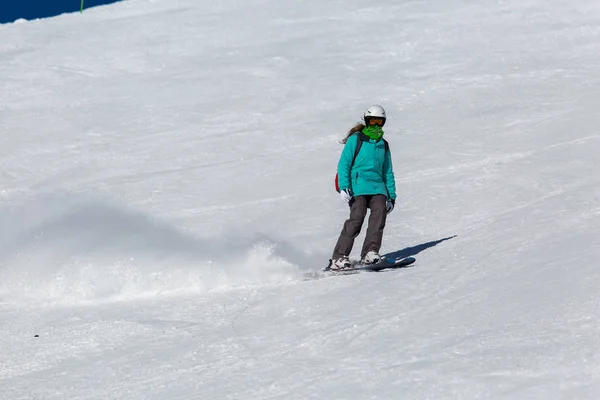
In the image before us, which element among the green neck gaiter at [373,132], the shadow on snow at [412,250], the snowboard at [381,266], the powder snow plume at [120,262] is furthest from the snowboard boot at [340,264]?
the green neck gaiter at [373,132]

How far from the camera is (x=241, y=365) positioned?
6723 millimetres

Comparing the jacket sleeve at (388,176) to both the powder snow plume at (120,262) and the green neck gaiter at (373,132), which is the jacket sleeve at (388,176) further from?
the powder snow plume at (120,262)

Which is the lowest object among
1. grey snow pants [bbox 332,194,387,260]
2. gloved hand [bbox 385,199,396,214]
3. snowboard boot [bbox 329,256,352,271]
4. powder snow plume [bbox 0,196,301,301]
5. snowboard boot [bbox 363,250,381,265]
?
powder snow plume [bbox 0,196,301,301]

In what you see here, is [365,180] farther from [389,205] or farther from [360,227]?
[360,227]

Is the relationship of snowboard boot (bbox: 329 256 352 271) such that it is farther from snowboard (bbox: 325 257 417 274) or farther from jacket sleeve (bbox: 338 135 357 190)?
jacket sleeve (bbox: 338 135 357 190)

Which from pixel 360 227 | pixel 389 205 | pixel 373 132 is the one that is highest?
pixel 373 132

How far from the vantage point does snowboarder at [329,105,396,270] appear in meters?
9.55

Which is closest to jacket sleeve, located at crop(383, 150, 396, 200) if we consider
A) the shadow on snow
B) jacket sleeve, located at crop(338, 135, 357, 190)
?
jacket sleeve, located at crop(338, 135, 357, 190)

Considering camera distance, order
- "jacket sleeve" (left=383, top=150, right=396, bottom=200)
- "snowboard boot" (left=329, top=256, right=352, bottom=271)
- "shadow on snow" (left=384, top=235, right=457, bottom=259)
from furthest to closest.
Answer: "shadow on snow" (left=384, top=235, right=457, bottom=259) < "jacket sleeve" (left=383, top=150, right=396, bottom=200) < "snowboard boot" (left=329, top=256, right=352, bottom=271)

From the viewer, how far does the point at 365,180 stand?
31.8 ft

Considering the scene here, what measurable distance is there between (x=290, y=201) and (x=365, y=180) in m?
2.94

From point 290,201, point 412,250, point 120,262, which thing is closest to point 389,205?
point 412,250

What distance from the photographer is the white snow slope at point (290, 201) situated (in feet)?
21.7

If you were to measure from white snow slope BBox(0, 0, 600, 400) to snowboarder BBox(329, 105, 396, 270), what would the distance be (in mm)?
533
